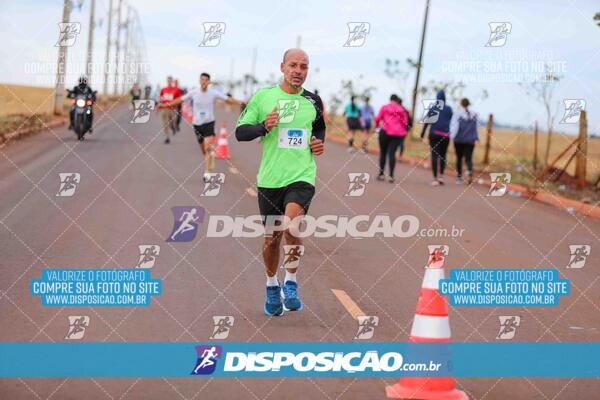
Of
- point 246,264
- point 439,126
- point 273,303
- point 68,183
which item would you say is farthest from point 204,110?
point 273,303

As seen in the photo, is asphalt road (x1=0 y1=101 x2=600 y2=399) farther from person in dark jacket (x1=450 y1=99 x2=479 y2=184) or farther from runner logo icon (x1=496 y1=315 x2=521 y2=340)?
person in dark jacket (x1=450 y1=99 x2=479 y2=184)

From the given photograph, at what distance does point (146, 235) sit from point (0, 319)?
470cm

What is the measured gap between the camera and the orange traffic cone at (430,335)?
20.6 feet

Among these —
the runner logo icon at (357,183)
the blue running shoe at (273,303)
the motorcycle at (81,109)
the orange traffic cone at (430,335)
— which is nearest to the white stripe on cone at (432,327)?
the orange traffic cone at (430,335)

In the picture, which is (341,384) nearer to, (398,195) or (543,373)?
(543,373)

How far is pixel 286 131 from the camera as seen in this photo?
27.8ft

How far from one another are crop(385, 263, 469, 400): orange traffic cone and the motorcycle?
922 inches

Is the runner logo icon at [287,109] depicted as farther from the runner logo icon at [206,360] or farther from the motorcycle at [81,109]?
the motorcycle at [81,109]

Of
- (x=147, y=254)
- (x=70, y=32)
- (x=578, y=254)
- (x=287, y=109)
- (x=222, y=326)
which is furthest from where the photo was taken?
(x=70, y=32)

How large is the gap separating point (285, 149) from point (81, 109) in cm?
2157

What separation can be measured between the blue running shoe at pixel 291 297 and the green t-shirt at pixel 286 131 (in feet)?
2.94

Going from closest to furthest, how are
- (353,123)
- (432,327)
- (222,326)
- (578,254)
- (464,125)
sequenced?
(432,327), (222,326), (578,254), (464,125), (353,123)

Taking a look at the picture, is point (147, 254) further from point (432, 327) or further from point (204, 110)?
point (204, 110)

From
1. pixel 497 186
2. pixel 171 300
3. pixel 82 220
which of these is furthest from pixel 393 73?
pixel 171 300
